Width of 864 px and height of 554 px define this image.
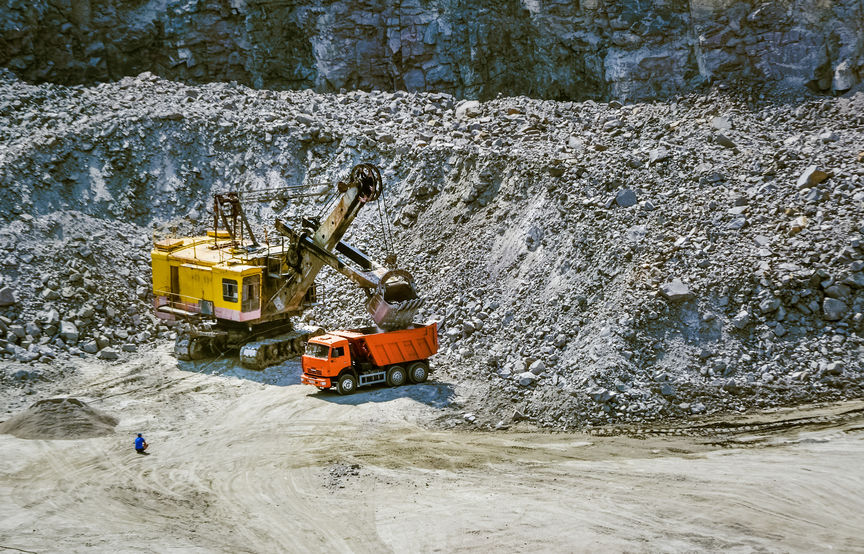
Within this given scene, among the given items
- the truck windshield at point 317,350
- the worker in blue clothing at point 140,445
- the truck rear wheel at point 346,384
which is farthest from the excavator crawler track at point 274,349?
the worker in blue clothing at point 140,445

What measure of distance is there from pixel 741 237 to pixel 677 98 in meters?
8.28

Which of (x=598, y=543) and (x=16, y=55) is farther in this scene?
(x=16, y=55)

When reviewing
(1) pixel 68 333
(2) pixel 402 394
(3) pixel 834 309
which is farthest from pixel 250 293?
(3) pixel 834 309

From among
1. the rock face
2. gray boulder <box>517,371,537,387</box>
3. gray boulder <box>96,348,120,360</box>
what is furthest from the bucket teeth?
the rock face

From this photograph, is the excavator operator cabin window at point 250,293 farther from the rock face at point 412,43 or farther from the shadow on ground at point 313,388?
the rock face at point 412,43

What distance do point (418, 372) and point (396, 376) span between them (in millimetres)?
494

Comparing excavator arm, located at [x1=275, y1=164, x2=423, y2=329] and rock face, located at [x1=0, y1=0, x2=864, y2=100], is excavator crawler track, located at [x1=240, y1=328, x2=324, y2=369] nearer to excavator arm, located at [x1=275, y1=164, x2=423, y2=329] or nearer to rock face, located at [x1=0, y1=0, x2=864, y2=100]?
excavator arm, located at [x1=275, y1=164, x2=423, y2=329]

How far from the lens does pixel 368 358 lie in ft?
62.6

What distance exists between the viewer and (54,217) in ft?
79.6

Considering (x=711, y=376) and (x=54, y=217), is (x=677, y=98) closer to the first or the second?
(x=711, y=376)

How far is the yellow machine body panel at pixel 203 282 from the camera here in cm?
2102

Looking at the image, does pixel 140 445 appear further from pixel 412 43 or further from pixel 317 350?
pixel 412 43

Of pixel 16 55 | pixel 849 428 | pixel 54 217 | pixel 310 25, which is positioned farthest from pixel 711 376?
pixel 16 55

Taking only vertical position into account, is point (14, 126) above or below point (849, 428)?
above
